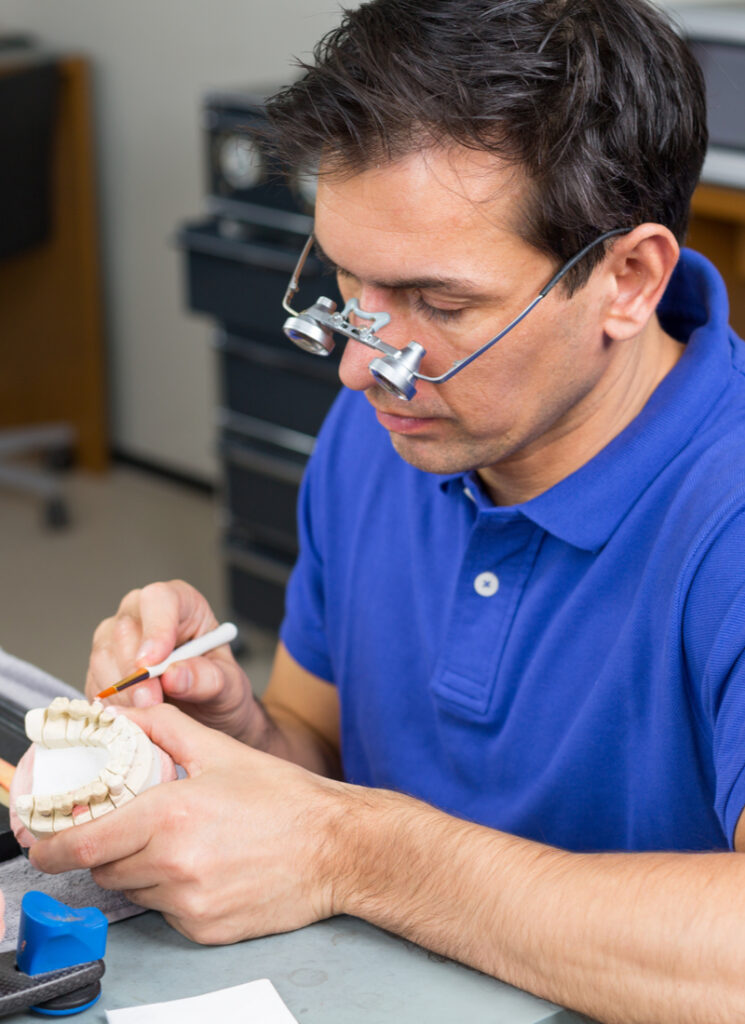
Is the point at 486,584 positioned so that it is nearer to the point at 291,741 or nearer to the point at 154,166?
the point at 291,741

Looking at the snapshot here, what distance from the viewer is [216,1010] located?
2.65 feet

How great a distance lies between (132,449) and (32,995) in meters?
3.32

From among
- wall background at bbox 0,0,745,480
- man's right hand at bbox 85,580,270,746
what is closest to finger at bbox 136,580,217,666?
man's right hand at bbox 85,580,270,746

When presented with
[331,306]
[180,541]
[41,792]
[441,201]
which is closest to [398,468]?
[331,306]

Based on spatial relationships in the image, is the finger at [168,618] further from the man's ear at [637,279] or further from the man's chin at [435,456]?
the man's ear at [637,279]

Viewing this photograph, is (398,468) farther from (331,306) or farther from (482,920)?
(482,920)

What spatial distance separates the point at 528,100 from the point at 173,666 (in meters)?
0.52

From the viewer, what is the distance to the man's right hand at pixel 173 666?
111 cm

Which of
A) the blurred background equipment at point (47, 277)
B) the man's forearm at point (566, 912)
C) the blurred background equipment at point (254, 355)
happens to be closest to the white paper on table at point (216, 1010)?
the man's forearm at point (566, 912)

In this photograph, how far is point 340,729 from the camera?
137cm

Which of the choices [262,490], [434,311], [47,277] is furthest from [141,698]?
[47,277]

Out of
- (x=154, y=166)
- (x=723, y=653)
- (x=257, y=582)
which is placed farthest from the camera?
(x=154, y=166)

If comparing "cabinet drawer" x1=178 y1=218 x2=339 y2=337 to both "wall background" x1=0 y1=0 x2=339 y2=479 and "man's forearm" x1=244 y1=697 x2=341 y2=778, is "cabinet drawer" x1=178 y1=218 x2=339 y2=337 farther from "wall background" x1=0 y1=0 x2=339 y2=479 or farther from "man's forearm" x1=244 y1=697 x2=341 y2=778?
"man's forearm" x1=244 y1=697 x2=341 y2=778

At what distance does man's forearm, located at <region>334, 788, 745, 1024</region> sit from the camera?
0.82m
